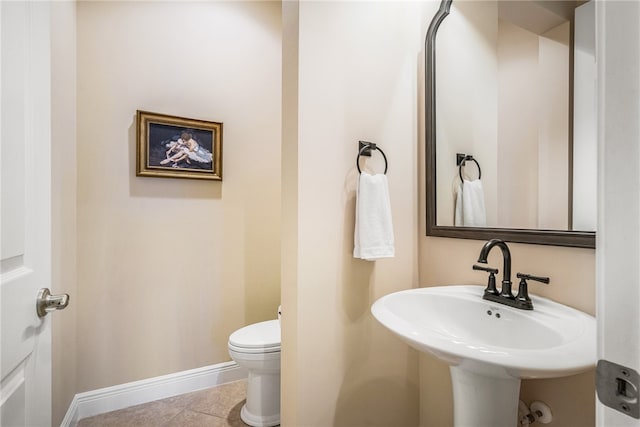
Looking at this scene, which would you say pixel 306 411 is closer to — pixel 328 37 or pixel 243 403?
pixel 243 403

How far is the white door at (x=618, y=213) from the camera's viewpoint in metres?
0.32

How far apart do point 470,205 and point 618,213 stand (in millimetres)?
1089

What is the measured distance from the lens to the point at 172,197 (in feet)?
6.73

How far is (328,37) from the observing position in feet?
4.22

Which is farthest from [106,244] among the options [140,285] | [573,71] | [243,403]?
[573,71]

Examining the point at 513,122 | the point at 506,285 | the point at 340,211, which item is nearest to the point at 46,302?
the point at 340,211

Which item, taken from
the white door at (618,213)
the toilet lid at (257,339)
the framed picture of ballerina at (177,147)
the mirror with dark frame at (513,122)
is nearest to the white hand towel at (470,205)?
the mirror with dark frame at (513,122)

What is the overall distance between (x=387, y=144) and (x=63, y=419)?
2.08 metres

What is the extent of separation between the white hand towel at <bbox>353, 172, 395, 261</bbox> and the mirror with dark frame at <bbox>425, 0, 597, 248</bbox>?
11.2 inches

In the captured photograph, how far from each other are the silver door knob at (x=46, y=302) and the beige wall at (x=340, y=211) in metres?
A: 0.71

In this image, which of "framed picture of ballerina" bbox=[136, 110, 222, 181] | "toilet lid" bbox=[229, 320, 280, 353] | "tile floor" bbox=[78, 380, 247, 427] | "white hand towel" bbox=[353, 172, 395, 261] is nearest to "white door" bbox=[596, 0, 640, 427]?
"white hand towel" bbox=[353, 172, 395, 261]

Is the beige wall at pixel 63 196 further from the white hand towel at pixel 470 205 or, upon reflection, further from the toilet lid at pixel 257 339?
the white hand towel at pixel 470 205

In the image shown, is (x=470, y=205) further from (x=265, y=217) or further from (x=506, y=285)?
(x=265, y=217)

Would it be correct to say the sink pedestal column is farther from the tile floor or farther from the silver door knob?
the tile floor
